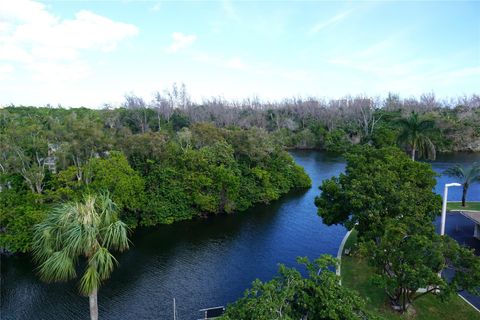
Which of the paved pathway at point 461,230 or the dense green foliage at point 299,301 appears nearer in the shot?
the dense green foliage at point 299,301

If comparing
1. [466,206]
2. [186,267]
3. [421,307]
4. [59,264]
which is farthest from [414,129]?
[59,264]

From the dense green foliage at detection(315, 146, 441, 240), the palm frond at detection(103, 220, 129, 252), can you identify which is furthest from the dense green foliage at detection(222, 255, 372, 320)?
the dense green foliage at detection(315, 146, 441, 240)

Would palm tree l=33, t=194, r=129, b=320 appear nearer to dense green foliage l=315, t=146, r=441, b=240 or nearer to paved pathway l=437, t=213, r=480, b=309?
dense green foliage l=315, t=146, r=441, b=240

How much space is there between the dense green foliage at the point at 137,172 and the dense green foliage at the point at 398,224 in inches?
506

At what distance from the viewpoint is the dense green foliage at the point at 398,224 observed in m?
12.5

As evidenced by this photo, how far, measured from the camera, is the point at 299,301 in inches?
408

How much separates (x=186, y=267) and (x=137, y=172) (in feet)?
35.1

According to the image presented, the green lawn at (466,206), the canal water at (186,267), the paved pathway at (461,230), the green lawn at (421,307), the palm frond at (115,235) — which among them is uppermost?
the palm frond at (115,235)

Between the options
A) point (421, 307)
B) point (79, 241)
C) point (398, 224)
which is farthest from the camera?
point (421, 307)

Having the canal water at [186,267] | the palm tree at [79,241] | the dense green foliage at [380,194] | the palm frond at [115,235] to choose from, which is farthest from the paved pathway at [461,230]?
the palm tree at [79,241]

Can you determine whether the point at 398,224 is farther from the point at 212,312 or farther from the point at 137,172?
the point at 137,172

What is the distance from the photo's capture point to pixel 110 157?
2739cm

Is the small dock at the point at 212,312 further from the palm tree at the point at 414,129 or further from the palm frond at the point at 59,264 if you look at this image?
the palm tree at the point at 414,129

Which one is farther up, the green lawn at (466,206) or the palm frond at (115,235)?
the palm frond at (115,235)
